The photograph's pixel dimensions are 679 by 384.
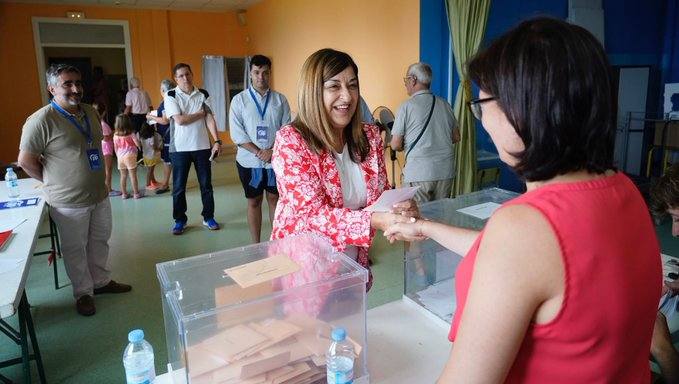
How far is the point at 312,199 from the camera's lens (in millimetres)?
1665

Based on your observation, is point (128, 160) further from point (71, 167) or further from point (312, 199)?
point (312, 199)

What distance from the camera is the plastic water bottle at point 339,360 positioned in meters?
1.06

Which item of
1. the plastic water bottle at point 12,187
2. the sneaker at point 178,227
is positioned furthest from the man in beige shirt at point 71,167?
the sneaker at point 178,227

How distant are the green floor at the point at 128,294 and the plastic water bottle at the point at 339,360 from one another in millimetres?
1843

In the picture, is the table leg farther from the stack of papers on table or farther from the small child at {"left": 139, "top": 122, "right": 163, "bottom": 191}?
the small child at {"left": 139, "top": 122, "right": 163, "bottom": 191}

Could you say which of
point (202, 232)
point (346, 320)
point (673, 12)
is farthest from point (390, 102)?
point (346, 320)

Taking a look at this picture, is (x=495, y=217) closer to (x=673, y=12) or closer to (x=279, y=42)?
(x=673, y=12)

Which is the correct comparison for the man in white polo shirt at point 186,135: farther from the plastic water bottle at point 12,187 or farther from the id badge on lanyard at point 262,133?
the plastic water bottle at point 12,187

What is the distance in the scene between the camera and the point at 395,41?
5.66 meters

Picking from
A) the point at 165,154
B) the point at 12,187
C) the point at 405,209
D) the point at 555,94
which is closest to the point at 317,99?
the point at 405,209

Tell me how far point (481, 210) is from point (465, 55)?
3339mm

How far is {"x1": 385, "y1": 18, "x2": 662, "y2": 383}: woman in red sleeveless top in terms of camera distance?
25.6 inches

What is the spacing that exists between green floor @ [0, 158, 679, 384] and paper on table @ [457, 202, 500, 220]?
4.65 ft

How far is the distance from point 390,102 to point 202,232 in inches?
111
